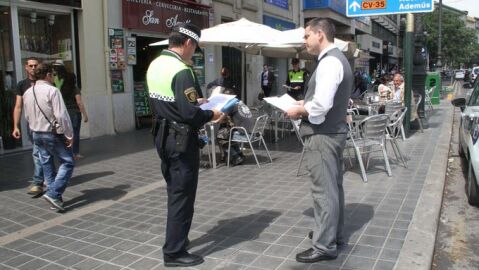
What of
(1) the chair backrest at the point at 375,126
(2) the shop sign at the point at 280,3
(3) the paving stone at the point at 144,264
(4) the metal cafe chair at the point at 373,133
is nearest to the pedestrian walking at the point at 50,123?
(3) the paving stone at the point at 144,264

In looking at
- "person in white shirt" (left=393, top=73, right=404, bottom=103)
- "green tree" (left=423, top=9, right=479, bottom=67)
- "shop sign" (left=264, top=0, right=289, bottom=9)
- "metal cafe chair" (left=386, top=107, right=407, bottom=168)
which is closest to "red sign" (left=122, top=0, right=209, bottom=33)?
"person in white shirt" (left=393, top=73, right=404, bottom=103)

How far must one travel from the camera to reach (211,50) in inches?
617

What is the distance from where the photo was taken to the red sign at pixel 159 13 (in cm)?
1195

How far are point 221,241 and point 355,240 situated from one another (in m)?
1.21

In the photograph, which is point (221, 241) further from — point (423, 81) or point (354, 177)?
point (423, 81)

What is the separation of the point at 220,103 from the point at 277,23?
18187 mm

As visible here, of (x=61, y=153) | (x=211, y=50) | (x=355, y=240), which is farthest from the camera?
(x=211, y=50)

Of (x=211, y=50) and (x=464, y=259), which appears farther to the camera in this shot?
(x=211, y=50)

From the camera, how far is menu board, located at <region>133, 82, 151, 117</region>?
12.8 metres

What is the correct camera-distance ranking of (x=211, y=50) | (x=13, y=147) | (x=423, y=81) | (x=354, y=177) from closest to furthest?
(x=354, y=177), (x=13, y=147), (x=423, y=81), (x=211, y=50)

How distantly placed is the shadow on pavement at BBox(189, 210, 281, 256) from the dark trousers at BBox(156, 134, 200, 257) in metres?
0.39

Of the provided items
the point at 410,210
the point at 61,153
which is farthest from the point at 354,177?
the point at 61,153

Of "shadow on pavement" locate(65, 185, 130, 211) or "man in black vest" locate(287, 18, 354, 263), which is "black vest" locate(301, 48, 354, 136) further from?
"shadow on pavement" locate(65, 185, 130, 211)

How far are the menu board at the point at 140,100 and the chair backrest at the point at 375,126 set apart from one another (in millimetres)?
7445
